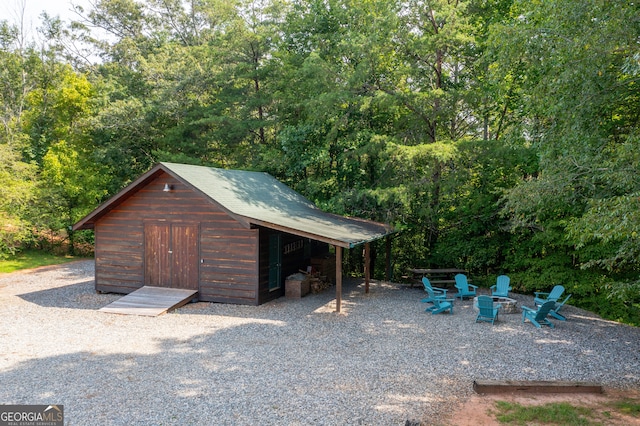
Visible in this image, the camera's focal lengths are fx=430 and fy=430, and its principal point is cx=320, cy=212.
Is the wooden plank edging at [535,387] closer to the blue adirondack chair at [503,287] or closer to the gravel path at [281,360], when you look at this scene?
the gravel path at [281,360]

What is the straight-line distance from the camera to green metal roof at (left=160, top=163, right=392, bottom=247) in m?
10.9

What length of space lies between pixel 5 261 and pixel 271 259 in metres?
14.7

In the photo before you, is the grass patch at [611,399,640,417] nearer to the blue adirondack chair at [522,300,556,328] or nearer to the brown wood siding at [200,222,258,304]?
the blue adirondack chair at [522,300,556,328]

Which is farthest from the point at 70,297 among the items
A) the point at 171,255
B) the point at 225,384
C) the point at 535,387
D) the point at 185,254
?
the point at 535,387

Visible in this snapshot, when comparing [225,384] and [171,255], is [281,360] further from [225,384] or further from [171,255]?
[171,255]

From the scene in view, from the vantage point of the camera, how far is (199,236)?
1202 cm

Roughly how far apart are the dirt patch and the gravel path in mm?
201

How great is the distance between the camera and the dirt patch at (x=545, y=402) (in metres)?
5.34

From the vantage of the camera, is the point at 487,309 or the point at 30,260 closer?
the point at 487,309

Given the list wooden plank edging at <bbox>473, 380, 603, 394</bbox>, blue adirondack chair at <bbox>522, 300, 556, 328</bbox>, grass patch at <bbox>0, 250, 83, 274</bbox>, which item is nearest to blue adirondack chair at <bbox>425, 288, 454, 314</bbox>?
blue adirondack chair at <bbox>522, 300, 556, 328</bbox>

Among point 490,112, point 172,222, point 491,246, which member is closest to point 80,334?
point 172,222

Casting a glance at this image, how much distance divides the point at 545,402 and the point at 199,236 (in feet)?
29.9

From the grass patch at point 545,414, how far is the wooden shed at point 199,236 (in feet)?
18.6

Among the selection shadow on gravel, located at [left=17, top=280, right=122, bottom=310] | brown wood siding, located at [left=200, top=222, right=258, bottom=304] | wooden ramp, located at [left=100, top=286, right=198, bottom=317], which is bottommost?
shadow on gravel, located at [left=17, top=280, right=122, bottom=310]
